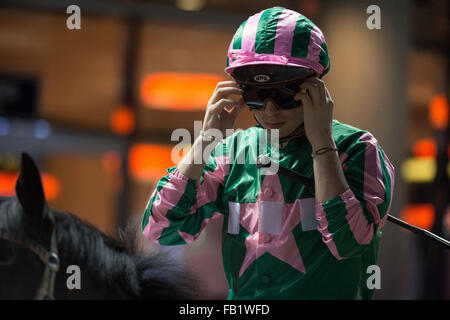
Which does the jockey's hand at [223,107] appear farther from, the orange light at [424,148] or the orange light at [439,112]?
the orange light at [439,112]

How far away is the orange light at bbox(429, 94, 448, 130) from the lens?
5.31 metres

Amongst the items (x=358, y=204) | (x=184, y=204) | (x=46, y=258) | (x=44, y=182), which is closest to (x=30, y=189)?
(x=46, y=258)

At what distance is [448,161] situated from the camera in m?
4.67

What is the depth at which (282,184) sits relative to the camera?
4.25ft

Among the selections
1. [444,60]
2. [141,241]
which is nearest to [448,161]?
[444,60]

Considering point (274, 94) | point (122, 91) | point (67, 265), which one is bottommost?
point (67, 265)

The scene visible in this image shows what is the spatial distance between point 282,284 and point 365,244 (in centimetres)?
20

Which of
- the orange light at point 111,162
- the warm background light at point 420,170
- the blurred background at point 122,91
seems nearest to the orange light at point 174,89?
the blurred background at point 122,91

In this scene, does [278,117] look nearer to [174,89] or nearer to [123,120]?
[174,89]

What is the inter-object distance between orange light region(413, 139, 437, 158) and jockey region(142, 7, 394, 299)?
13.4 ft

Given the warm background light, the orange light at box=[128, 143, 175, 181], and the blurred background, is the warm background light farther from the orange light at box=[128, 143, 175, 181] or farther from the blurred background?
the orange light at box=[128, 143, 175, 181]

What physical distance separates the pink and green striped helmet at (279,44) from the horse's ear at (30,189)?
64 centimetres

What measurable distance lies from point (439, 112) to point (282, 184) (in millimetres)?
4533
